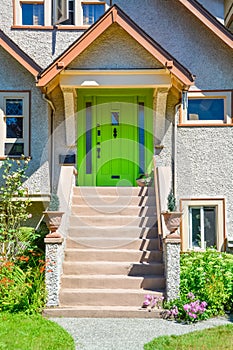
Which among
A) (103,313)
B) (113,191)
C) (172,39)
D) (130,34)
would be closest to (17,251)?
(113,191)

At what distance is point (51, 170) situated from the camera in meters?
11.8

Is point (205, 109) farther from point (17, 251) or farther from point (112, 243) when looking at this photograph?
point (17, 251)

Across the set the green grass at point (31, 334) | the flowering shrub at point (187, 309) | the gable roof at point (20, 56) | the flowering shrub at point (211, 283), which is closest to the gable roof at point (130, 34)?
the gable roof at point (20, 56)

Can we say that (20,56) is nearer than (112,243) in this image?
No

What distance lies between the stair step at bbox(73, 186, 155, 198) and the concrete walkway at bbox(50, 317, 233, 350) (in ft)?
13.0

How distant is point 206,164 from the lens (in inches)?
467

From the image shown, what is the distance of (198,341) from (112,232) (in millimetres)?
3836

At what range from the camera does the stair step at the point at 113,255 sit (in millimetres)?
9352

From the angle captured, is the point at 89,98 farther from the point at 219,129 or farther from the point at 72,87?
the point at 219,129

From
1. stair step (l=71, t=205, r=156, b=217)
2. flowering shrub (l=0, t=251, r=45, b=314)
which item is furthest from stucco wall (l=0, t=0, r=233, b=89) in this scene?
flowering shrub (l=0, t=251, r=45, b=314)

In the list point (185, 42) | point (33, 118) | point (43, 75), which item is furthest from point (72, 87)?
point (185, 42)

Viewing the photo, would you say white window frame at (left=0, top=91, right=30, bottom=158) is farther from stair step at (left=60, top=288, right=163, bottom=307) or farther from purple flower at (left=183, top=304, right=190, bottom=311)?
purple flower at (left=183, top=304, right=190, bottom=311)

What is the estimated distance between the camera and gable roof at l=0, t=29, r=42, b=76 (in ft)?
36.5

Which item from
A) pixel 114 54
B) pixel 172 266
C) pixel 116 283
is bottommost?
pixel 116 283
